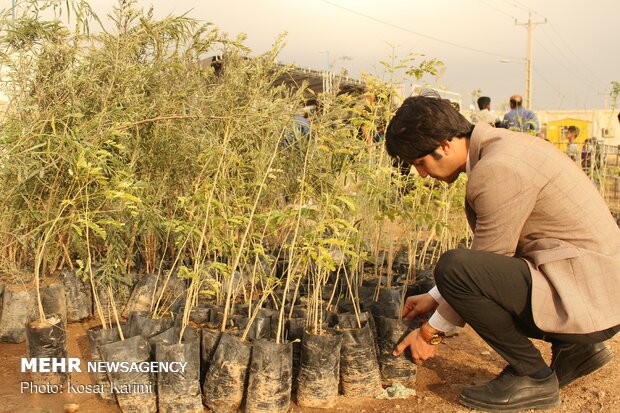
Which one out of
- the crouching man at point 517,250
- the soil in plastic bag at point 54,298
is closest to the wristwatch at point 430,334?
the crouching man at point 517,250

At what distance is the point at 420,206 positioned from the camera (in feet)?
11.6

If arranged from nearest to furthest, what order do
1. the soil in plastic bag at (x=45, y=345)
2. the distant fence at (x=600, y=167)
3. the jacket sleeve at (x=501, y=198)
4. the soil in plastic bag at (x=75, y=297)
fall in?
1. the jacket sleeve at (x=501, y=198)
2. the soil in plastic bag at (x=45, y=345)
3. the soil in plastic bag at (x=75, y=297)
4. the distant fence at (x=600, y=167)

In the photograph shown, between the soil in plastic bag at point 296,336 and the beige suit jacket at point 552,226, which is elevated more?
the beige suit jacket at point 552,226

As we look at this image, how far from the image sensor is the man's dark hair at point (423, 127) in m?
2.05

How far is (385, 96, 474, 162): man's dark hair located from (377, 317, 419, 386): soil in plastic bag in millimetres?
833

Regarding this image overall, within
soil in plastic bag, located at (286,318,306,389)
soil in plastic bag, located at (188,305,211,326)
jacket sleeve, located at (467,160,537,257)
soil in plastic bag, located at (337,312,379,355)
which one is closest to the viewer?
jacket sleeve, located at (467,160,537,257)

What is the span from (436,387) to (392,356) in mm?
228

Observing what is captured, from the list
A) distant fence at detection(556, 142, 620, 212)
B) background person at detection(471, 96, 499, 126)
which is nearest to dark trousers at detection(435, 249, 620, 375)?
background person at detection(471, 96, 499, 126)

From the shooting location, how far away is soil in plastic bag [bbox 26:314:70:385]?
7.71 feet

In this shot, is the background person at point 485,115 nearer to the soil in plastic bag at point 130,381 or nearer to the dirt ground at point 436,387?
the dirt ground at point 436,387

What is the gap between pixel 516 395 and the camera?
224 cm

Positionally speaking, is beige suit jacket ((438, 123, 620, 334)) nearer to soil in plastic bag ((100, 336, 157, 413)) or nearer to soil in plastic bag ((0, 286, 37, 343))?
soil in plastic bag ((100, 336, 157, 413))

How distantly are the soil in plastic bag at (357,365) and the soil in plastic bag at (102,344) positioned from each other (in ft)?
2.99

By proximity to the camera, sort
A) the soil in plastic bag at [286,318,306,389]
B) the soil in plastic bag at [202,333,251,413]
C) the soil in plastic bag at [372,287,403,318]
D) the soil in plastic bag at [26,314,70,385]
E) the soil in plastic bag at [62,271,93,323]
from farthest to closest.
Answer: the soil in plastic bag at [62,271,93,323], the soil in plastic bag at [372,287,403,318], the soil in plastic bag at [286,318,306,389], the soil in plastic bag at [26,314,70,385], the soil in plastic bag at [202,333,251,413]
